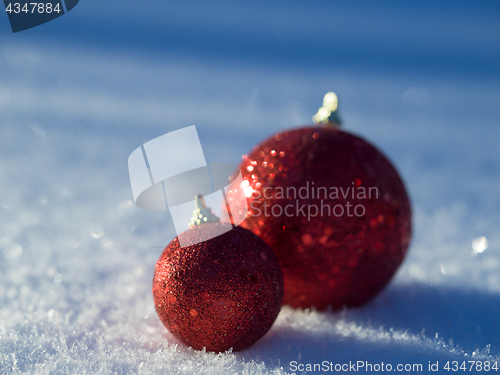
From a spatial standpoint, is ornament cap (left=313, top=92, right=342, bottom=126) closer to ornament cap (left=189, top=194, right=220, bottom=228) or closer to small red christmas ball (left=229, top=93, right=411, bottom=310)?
small red christmas ball (left=229, top=93, right=411, bottom=310)

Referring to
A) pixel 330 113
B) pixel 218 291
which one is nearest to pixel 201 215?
pixel 218 291

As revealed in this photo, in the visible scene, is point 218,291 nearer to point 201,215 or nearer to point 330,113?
point 201,215

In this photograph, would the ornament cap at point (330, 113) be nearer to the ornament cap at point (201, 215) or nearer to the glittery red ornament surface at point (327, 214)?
the glittery red ornament surface at point (327, 214)

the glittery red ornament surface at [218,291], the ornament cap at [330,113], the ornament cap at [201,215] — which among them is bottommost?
the glittery red ornament surface at [218,291]

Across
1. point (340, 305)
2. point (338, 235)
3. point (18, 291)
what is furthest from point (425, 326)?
point (18, 291)

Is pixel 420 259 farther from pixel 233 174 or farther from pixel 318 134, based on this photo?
pixel 233 174

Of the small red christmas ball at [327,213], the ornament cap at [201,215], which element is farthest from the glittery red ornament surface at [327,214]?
the ornament cap at [201,215]
